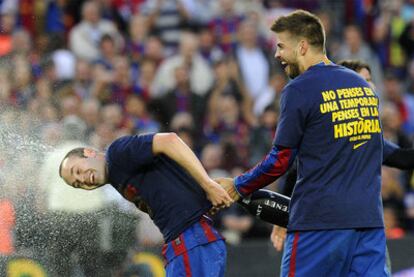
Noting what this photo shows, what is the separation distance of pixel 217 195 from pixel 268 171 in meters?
0.35

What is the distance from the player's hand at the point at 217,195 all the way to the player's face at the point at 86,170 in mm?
725

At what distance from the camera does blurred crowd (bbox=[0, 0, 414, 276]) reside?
8.88 meters

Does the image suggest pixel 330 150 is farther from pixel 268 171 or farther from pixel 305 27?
pixel 305 27

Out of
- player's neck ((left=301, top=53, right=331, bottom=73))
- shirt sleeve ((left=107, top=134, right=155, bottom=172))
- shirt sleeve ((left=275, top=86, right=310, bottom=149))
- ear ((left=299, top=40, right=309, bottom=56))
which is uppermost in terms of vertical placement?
ear ((left=299, top=40, right=309, bottom=56))

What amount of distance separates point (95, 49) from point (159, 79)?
2.86ft

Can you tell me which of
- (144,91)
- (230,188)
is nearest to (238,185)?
(230,188)

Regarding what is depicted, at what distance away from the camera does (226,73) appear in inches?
519

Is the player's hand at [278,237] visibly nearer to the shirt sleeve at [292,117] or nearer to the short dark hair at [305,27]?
the shirt sleeve at [292,117]

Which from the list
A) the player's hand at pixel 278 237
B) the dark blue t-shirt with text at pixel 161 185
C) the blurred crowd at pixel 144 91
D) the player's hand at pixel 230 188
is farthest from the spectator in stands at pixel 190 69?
the dark blue t-shirt with text at pixel 161 185

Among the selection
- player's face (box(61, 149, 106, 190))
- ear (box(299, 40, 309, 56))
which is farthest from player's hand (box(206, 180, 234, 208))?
ear (box(299, 40, 309, 56))

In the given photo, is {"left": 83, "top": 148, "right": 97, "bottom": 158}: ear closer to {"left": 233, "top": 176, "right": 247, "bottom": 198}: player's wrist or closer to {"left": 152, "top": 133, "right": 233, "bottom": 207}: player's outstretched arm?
{"left": 152, "top": 133, "right": 233, "bottom": 207}: player's outstretched arm

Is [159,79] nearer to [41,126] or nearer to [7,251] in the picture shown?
[41,126]

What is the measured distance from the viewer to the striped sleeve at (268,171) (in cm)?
666

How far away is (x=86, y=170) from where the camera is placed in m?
7.00
